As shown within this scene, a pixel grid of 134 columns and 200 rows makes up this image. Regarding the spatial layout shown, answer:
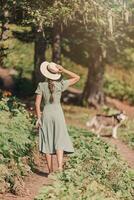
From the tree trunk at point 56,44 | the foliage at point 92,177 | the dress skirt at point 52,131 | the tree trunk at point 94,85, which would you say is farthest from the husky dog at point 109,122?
the tree trunk at point 94,85

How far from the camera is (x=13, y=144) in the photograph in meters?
14.4

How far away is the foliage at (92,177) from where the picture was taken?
427 inches

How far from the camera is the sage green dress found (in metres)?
13.8

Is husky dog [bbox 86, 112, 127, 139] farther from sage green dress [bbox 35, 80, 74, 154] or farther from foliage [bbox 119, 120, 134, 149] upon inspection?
sage green dress [bbox 35, 80, 74, 154]

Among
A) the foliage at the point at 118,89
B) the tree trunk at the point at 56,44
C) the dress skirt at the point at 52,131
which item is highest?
the tree trunk at the point at 56,44

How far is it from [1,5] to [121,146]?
20.6 ft

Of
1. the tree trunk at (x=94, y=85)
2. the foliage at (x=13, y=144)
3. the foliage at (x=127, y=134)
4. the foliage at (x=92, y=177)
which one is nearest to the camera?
the foliage at (x=92, y=177)

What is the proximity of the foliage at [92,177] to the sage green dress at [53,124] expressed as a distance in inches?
19.2

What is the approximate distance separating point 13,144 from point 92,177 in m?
2.33

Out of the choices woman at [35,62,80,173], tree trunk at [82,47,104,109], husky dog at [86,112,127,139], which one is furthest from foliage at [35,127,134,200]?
tree trunk at [82,47,104,109]

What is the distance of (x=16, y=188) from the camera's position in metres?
12.3

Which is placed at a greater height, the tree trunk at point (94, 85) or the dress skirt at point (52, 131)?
the dress skirt at point (52, 131)

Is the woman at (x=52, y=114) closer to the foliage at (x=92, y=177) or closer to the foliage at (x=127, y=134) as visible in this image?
the foliage at (x=92, y=177)

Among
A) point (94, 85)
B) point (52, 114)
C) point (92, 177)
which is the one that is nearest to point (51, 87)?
point (52, 114)
